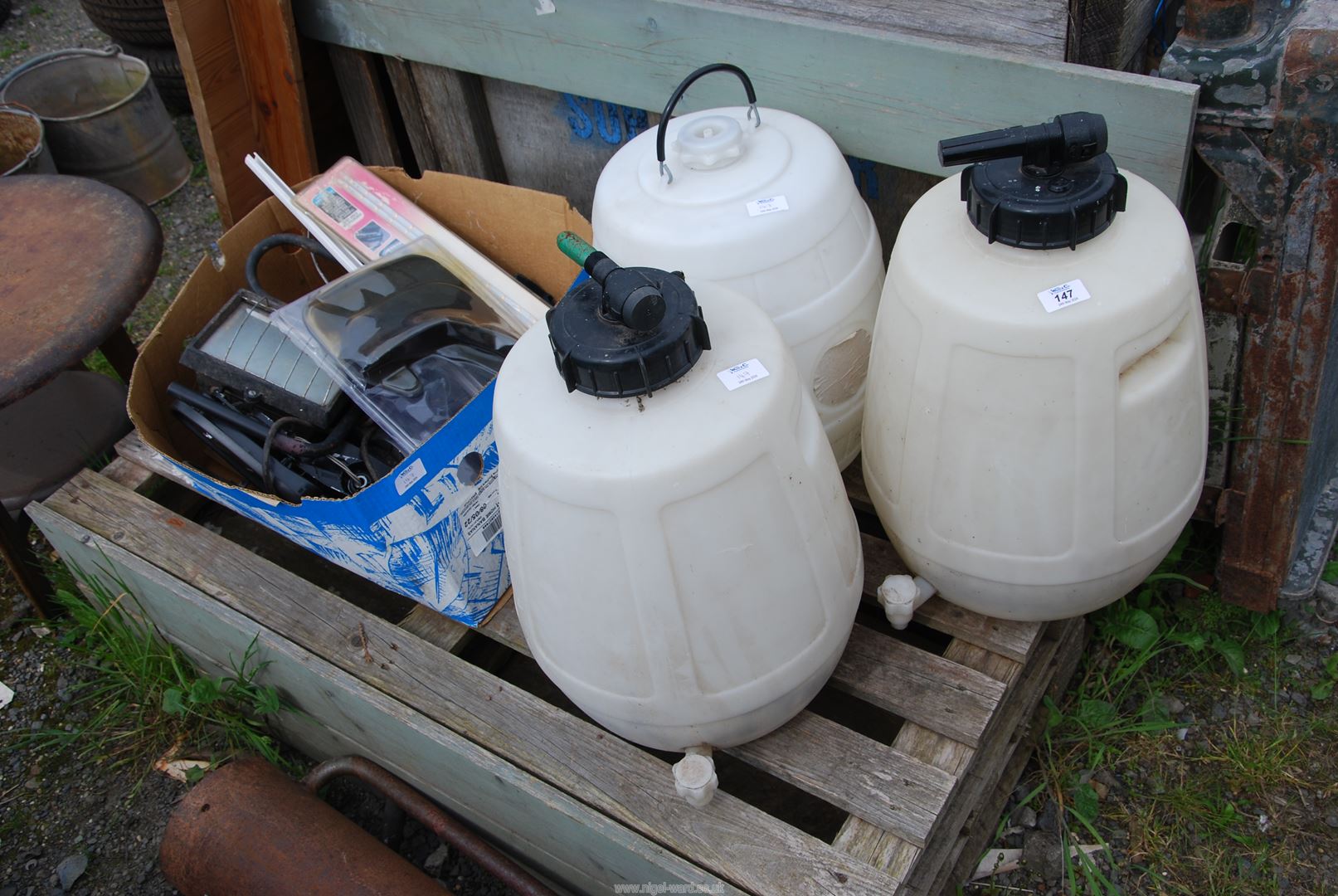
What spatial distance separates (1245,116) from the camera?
48.7 inches

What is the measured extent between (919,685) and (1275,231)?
2.24 ft

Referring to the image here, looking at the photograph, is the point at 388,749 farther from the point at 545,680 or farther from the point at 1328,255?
the point at 1328,255

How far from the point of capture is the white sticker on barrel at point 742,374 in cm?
103

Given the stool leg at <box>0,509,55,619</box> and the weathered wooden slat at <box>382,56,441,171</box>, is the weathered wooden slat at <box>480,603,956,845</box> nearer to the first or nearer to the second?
the weathered wooden slat at <box>382,56,441,171</box>

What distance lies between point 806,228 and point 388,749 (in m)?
0.95

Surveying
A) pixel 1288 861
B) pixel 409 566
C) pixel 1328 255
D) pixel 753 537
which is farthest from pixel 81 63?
pixel 1288 861

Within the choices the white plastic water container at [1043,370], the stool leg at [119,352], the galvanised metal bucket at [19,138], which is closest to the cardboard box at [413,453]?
the stool leg at [119,352]

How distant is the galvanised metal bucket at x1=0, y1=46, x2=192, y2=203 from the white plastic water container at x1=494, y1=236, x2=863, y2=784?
249 centimetres

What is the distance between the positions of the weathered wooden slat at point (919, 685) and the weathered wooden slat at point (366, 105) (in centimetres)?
149

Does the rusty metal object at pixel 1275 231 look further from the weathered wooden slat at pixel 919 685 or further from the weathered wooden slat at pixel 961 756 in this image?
the weathered wooden slat at pixel 919 685

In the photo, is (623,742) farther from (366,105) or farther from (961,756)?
(366,105)

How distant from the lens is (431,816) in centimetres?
148

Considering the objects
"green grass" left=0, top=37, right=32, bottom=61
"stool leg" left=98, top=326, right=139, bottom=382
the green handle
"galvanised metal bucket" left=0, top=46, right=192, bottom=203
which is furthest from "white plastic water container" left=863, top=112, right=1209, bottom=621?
"green grass" left=0, top=37, right=32, bottom=61

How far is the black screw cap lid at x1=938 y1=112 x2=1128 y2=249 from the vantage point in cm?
104
